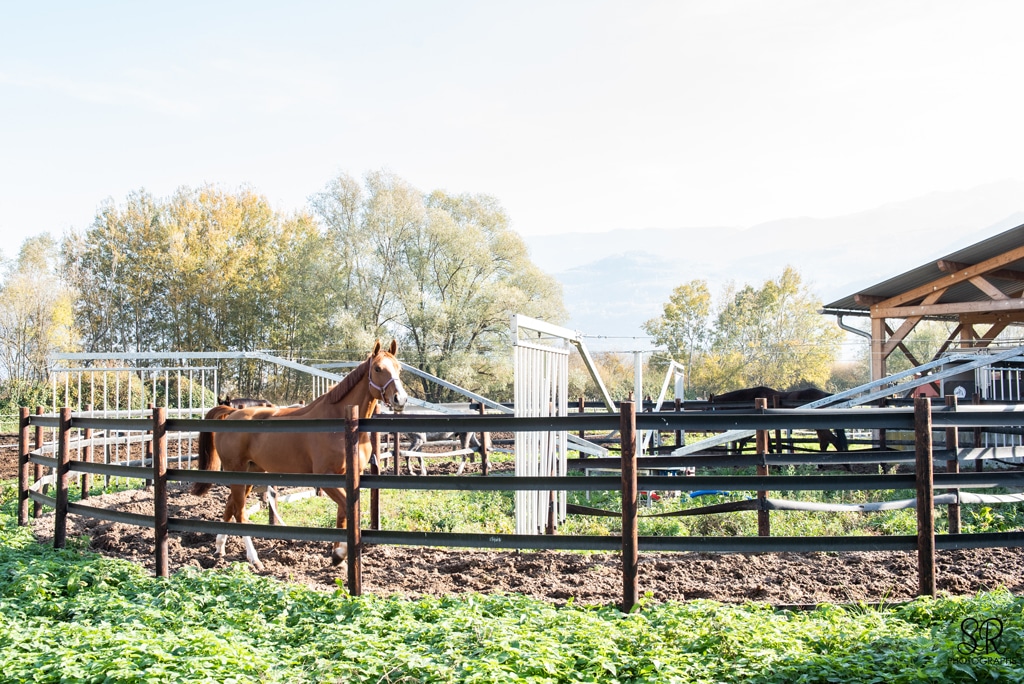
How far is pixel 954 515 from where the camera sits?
7.14 meters

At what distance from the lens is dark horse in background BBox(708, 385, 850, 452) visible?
14031 mm

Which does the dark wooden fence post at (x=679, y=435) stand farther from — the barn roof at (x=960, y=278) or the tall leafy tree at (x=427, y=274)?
the tall leafy tree at (x=427, y=274)

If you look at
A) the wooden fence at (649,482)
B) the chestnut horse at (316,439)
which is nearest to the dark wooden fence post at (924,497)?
the wooden fence at (649,482)

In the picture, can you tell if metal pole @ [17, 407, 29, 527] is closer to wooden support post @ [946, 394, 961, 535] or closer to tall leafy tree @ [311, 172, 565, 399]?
wooden support post @ [946, 394, 961, 535]

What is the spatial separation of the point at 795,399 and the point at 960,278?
554 centimetres

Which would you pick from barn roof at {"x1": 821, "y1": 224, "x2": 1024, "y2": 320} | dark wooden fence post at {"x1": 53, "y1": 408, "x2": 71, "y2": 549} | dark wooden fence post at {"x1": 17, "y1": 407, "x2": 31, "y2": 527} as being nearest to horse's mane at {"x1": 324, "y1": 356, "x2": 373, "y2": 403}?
dark wooden fence post at {"x1": 53, "y1": 408, "x2": 71, "y2": 549}

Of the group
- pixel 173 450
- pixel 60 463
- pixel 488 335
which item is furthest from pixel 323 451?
pixel 488 335

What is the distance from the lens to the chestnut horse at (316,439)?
7.39 meters

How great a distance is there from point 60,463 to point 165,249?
29.8 m

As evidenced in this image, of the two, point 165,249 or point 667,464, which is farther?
point 165,249

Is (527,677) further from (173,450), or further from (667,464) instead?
(173,450)

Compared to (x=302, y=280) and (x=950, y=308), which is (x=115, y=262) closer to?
(x=302, y=280)

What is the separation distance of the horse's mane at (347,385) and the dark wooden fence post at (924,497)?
4.75 meters

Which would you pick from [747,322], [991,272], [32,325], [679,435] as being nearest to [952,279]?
[991,272]
